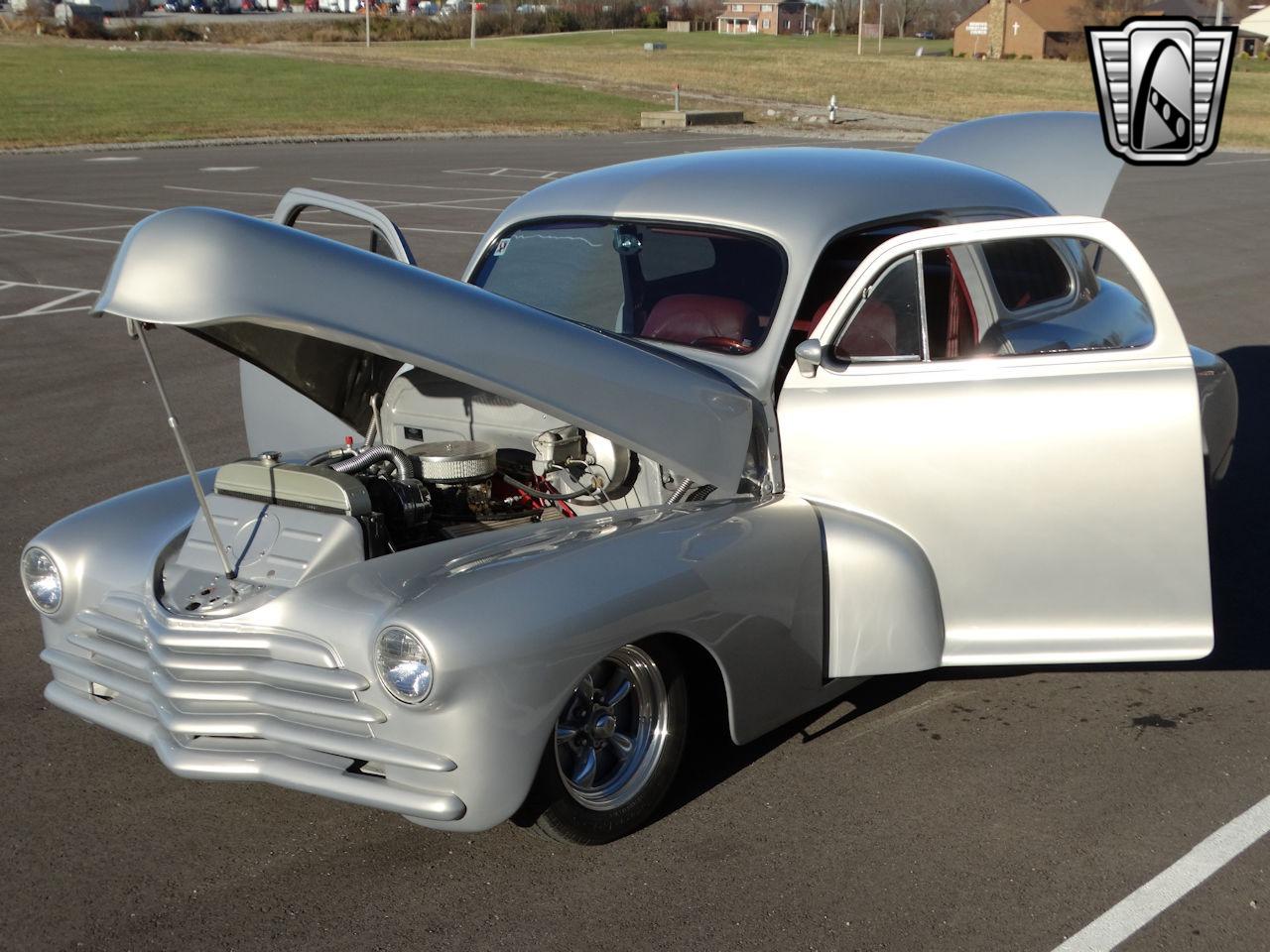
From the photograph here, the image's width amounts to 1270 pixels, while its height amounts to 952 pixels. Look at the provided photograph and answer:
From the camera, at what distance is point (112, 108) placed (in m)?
36.6

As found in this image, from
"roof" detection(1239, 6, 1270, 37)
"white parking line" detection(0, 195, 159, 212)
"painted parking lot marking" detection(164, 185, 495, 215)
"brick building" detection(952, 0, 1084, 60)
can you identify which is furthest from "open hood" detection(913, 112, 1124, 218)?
"roof" detection(1239, 6, 1270, 37)

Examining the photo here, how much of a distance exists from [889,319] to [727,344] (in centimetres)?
56

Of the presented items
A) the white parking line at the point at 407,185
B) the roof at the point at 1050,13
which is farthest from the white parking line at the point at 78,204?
the roof at the point at 1050,13

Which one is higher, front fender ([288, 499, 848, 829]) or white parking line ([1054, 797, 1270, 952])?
front fender ([288, 499, 848, 829])

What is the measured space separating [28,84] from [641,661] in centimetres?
4373

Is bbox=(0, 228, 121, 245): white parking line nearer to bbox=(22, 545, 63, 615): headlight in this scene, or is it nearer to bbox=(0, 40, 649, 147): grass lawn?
bbox=(22, 545, 63, 615): headlight

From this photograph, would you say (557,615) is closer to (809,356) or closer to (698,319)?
(809,356)

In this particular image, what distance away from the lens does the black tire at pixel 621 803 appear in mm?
3897

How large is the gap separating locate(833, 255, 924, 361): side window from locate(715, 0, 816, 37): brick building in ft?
458

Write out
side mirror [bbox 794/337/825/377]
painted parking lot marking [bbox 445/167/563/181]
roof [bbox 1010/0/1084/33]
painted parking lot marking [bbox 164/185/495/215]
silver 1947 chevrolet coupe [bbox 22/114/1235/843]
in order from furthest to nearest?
roof [bbox 1010/0/1084/33], painted parking lot marking [bbox 445/167/563/181], painted parking lot marking [bbox 164/185/495/215], side mirror [bbox 794/337/825/377], silver 1947 chevrolet coupe [bbox 22/114/1235/843]

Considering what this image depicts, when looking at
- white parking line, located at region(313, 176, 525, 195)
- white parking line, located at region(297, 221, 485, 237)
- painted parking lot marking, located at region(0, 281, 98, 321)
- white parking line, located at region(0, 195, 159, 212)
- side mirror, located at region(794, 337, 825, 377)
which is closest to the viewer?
side mirror, located at region(794, 337, 825, 377)

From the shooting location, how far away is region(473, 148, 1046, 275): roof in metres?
5.13

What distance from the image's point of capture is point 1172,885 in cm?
389

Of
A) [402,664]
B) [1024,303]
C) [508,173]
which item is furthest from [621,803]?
[508,173]
